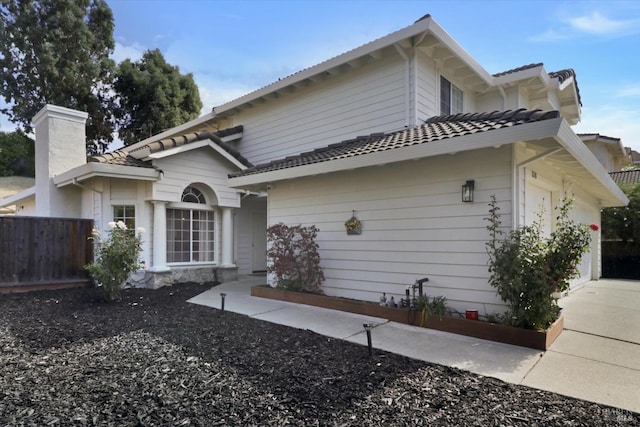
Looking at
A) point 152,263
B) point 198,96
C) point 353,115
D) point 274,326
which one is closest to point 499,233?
point 274,326

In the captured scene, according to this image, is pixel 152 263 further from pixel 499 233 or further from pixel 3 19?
pixel 3 19

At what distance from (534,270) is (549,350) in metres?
1.04

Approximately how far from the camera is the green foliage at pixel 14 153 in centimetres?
2834

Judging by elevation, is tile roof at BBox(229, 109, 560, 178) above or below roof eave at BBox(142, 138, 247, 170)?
below

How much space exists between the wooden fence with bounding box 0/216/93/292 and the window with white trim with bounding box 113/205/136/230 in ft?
2.62

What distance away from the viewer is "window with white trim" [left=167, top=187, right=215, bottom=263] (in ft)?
33.9

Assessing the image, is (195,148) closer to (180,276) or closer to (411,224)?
(180,276)

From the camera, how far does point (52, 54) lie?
1895 cm

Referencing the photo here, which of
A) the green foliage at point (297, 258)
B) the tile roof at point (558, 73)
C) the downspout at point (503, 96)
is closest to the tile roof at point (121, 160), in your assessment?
the green foliage at point (297, 258)

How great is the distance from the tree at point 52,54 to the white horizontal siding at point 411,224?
63.7 ft

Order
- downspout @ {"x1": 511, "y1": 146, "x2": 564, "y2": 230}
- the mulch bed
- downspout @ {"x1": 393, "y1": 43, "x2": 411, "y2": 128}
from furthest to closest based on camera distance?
downspout @ {"x1": 393, "y1": 43, "x2": 411, "y2": 128} < downspout @ {"x1": 511, "y1": 146, "x2": 564, "y2": 230} < the mulch bed

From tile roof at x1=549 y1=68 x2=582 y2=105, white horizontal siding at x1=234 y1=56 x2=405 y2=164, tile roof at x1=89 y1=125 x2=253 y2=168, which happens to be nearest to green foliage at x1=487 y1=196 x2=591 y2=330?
white horizontal siding at x1=234 y1=56 x2=405 y2=164

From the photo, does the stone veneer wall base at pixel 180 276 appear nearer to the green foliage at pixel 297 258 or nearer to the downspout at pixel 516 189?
the green foliage at pixel 297 258

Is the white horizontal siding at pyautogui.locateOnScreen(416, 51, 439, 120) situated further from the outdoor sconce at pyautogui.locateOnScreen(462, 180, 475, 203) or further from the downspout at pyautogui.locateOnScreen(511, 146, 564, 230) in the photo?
the downspout at pyautogui.locateOnScreen(511, 146, 564, 230)
